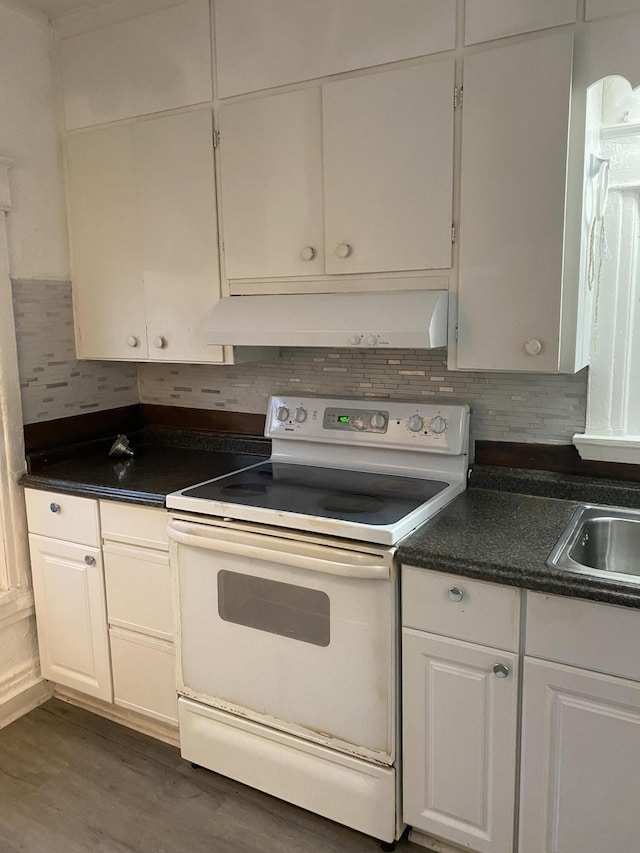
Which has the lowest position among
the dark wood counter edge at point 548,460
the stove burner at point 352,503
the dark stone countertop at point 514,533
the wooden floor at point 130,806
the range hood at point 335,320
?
the wooden floor at point 130,806

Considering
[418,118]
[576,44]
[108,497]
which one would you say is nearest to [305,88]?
[418,118]

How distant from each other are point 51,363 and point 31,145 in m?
0.79

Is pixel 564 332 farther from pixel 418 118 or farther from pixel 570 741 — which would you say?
pixel 570 741

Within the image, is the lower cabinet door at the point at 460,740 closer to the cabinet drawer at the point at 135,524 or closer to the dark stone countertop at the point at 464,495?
the dark stone countertop at the point at 464,495

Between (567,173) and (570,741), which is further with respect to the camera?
(567,173)

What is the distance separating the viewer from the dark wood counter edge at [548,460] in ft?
6.66

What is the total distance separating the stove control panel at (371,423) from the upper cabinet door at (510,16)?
1.03m

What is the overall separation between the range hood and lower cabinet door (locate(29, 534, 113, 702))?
3.02 ft

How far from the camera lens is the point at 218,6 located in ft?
7.06

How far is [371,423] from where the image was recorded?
7.54 ft

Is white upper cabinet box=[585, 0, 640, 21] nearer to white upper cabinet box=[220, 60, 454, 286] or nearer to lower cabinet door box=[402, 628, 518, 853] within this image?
white upper cabinet box=[220, 60, 454, 286]

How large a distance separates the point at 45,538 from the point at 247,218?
4.42 feet

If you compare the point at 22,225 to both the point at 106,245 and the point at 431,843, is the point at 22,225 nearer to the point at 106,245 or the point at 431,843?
the point at 106,245

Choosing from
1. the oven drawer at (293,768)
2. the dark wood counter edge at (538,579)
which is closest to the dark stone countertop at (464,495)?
the dark wood counter edge at (538,579)
